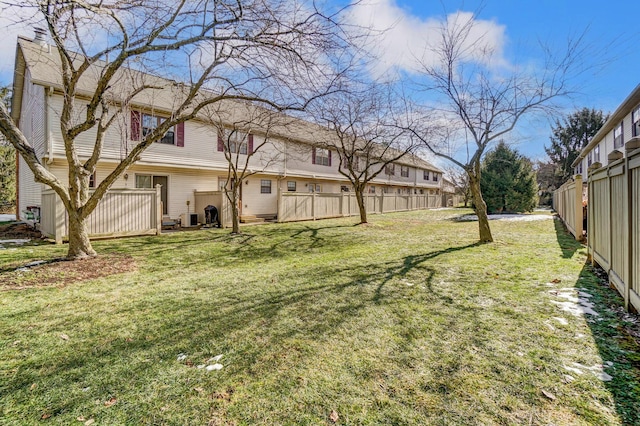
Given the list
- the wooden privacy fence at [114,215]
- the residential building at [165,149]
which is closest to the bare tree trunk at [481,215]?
the residential building at [165,149]

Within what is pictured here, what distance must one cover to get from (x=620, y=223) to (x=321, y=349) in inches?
155

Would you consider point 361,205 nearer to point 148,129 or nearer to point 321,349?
point 148,129

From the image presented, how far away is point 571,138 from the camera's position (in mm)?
36312

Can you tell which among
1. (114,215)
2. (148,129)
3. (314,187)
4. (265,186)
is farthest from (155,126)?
(314,187)

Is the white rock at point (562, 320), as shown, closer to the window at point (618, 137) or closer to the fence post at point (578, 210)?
the fence post at point (578, 210)

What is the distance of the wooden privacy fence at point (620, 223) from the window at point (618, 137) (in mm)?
12582

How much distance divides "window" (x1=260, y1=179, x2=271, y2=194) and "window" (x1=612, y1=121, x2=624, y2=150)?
16864 mm

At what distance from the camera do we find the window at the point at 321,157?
20609 mm

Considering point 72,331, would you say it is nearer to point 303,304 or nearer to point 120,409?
point 120,409

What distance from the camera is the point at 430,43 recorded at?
30.0 ft

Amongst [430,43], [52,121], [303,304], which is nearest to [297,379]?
[303,304]

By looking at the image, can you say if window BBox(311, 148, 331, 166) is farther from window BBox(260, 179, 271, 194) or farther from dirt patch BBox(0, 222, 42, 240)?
dirt patch BBox(0, 222, 42, 240)

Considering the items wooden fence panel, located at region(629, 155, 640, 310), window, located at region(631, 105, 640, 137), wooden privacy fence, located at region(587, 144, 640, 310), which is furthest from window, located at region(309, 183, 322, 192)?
wooden fence panel, located at region(629, 155, 640, 310)

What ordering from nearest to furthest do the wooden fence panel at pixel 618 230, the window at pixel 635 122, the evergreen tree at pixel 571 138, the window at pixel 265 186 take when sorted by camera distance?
the wooden fence panel at pixel 618 230, the window at pixel 635 122, the window at pixel 265 186, the evergreen tree at pixel 571 138
